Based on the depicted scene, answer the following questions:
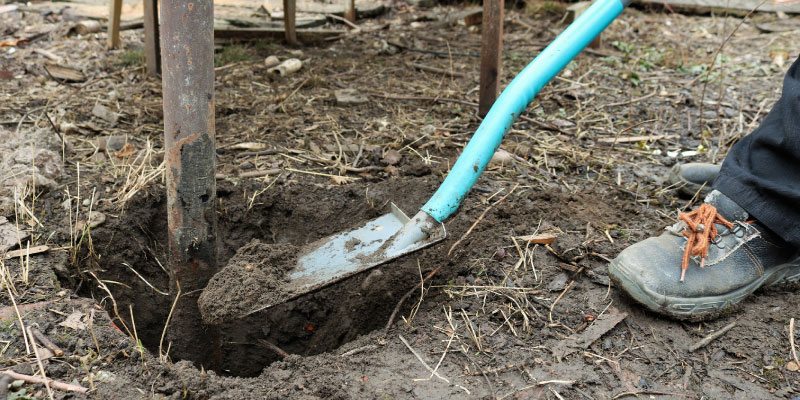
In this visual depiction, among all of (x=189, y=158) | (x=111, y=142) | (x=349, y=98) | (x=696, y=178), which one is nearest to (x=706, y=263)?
(x=696, y=178)

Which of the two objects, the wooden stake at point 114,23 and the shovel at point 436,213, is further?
the wooden stake at point 114,23

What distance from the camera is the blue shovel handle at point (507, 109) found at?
5.70 feet

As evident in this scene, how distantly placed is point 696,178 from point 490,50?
100 cm

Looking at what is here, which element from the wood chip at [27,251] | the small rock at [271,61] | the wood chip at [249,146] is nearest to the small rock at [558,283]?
the wood chip at [249,146]

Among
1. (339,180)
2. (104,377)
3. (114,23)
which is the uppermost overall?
(114,23)

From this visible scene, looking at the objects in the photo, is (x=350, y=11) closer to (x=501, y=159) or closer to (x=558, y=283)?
(x=501, y=159)

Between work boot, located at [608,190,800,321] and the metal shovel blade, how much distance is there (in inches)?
21.9

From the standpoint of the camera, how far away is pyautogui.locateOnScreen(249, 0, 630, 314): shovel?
162cm

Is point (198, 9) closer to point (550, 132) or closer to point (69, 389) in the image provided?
point (69, 389)

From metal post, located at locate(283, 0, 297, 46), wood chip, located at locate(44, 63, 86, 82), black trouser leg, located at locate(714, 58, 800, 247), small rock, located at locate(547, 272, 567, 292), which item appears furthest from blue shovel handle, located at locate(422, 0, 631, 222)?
wood chip, located at locate(44, 63, 86, 82)

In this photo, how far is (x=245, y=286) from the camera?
5.06ft

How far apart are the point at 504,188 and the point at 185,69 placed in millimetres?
1187

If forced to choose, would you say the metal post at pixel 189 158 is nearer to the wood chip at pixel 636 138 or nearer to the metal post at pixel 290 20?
the wood chip at pixel 636 138

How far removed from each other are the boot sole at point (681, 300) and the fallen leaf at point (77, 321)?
1.39m
